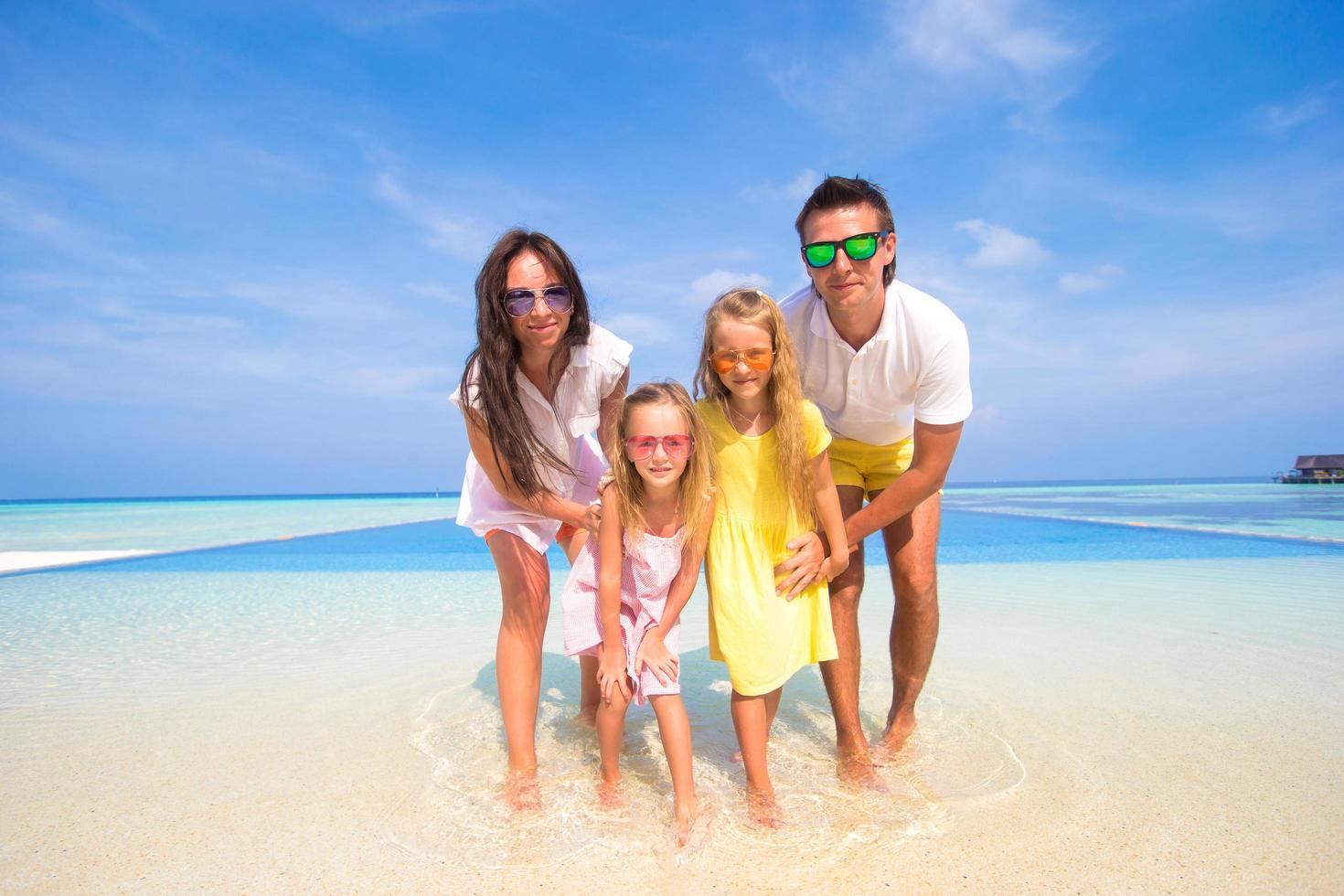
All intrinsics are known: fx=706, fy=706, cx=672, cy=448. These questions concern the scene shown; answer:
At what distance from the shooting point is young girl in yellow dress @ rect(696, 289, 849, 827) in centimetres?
265

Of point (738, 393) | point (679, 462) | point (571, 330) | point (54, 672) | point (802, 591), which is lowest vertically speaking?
point (54, 672)

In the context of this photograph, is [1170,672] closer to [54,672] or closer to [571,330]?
[571,330]

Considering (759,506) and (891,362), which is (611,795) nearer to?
(759,506)

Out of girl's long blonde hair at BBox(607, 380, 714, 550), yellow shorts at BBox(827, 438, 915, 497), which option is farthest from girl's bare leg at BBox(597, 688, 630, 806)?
yellow shorts at BBox(827, 438, 915, 497)

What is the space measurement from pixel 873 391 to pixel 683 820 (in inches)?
72.2

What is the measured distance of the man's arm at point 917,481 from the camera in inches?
116

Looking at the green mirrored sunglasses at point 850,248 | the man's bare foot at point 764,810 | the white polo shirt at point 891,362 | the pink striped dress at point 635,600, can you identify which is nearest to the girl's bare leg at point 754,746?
the man's bare foot at point 764,810

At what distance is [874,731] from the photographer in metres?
3.40

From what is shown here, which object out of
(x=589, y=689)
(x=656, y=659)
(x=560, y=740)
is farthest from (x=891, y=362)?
(x=560, y=740)

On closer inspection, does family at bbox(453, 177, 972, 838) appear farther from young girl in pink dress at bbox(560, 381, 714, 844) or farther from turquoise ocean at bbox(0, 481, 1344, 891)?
turquoise ocean at bbox(0, 481, 1344, 891)

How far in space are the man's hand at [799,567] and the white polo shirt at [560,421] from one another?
40.3 inches

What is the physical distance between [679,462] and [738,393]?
14.0 inches

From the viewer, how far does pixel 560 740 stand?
11.1 ft

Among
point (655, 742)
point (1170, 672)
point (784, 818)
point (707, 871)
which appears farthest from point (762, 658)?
point (1170, 672)
